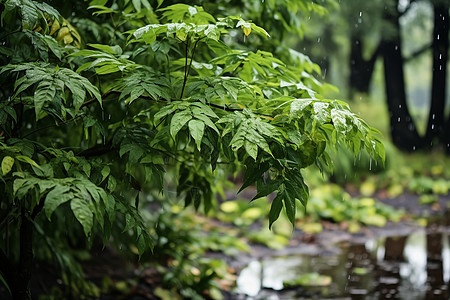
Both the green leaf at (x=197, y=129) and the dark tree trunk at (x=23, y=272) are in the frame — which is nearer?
the green leaf at (x=197, y=129)

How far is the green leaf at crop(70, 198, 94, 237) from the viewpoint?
168 cm

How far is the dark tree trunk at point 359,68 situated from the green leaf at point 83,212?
16.2 meters

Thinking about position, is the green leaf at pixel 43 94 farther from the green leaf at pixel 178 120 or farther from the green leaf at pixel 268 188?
the green leaf at pixel 268 188

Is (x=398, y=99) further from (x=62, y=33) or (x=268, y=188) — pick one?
(x=268, y=188)

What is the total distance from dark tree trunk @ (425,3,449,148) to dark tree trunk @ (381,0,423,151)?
50 cm

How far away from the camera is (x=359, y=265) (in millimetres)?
6082

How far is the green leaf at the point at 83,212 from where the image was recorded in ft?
5.50

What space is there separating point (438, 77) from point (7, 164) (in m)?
14.0

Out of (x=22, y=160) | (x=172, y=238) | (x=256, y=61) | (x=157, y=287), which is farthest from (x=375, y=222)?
(x=22, y=160)

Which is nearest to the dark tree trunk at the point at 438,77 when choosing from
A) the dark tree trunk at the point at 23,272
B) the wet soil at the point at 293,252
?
the wet soil at the point at 293,252

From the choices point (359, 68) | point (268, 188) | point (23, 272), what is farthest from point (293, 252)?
point (359, 68)

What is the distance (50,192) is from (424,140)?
14236 millimetres

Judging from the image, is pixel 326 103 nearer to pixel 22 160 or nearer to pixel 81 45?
pixel 22 160

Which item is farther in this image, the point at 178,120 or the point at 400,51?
the point at 400,51
